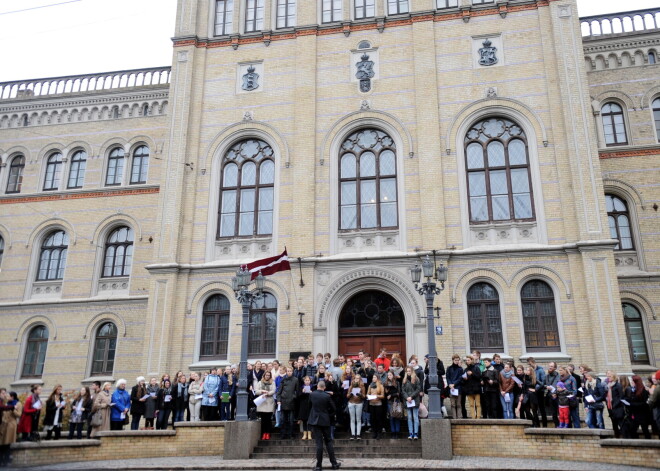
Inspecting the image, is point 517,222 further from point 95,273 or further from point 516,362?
point 95,273

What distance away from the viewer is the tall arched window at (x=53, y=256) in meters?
24.2

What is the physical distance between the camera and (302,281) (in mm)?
18484

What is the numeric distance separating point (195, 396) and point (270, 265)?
4.69 metres

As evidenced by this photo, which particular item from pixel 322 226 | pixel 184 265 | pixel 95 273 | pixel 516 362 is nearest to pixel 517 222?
pixel 516 362

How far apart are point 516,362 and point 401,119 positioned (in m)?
9.10

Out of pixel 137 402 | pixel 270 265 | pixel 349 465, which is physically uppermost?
pixel 270 265

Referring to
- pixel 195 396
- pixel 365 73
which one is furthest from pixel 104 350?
pixel 365 73

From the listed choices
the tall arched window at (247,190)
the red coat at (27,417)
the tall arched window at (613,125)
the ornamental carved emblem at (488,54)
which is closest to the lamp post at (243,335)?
the red coat at (27,417)

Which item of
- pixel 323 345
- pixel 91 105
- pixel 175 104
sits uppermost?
pixel 91 105

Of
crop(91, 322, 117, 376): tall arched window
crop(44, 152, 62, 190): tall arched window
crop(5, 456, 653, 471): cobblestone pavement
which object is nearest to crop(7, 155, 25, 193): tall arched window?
crop(44, 152, 62, 190): tall arched window

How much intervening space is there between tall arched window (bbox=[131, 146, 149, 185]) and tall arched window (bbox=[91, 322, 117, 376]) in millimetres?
6578

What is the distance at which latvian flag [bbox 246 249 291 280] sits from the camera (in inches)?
682

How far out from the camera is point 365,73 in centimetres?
2053

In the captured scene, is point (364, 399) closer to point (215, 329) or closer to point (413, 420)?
point (413, 420)
